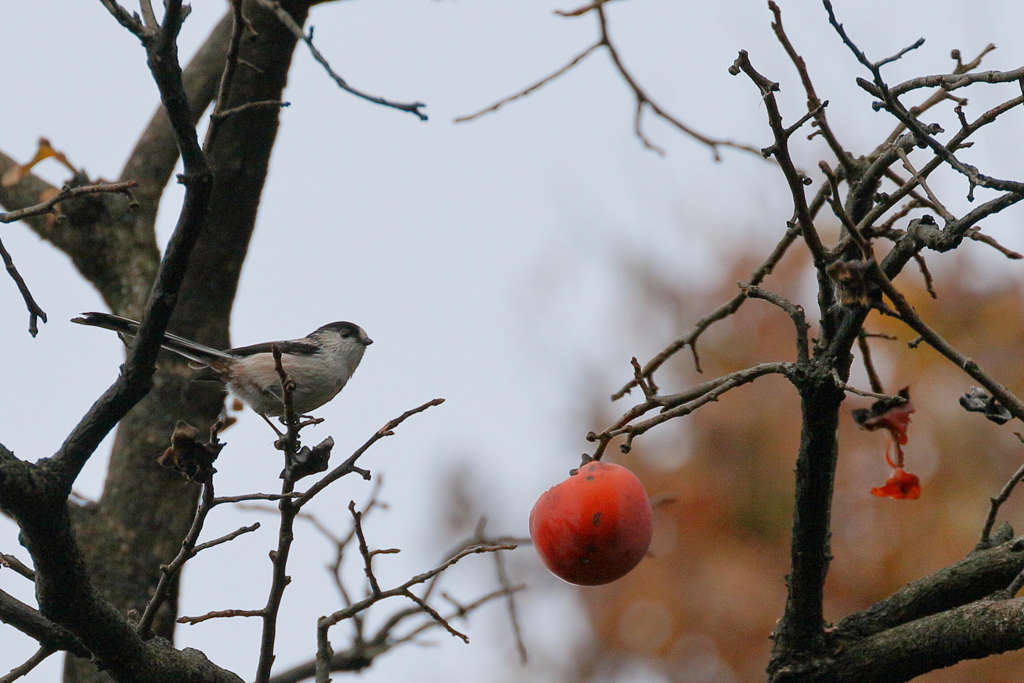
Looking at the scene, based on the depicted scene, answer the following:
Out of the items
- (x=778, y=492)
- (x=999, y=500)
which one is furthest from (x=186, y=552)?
(x=778, y=492)

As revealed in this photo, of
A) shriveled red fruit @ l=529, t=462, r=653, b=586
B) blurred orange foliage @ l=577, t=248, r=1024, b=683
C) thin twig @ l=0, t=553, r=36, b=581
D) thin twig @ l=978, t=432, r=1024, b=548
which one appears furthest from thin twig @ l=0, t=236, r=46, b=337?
blurred orange foliage @ l=577, t=248, r=1024, b=683

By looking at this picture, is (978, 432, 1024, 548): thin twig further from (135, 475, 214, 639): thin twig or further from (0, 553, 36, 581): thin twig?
(0, 553, 36, 581): thin twig

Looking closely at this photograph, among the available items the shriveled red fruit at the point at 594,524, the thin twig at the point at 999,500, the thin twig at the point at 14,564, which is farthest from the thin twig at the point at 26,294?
the thin twig at the point at 999,500

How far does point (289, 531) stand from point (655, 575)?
31.8ft

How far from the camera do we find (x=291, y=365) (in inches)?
138

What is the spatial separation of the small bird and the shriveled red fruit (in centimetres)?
126

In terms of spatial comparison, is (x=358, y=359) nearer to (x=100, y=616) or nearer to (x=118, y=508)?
(x=118, y=508)

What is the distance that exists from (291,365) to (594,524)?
6.50ft

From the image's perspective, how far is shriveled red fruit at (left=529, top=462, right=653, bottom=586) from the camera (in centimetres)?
184

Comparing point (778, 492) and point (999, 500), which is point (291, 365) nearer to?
point (999, 500)

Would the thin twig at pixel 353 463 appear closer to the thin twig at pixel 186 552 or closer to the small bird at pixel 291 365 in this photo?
the thin twig at pixel 186 552

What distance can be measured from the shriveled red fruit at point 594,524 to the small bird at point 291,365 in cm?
126

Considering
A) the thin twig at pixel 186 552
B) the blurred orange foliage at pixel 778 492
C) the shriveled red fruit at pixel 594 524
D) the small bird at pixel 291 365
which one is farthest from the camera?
the blurred orange foliage at pixel 778 492

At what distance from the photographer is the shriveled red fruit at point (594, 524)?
6.05 feet
